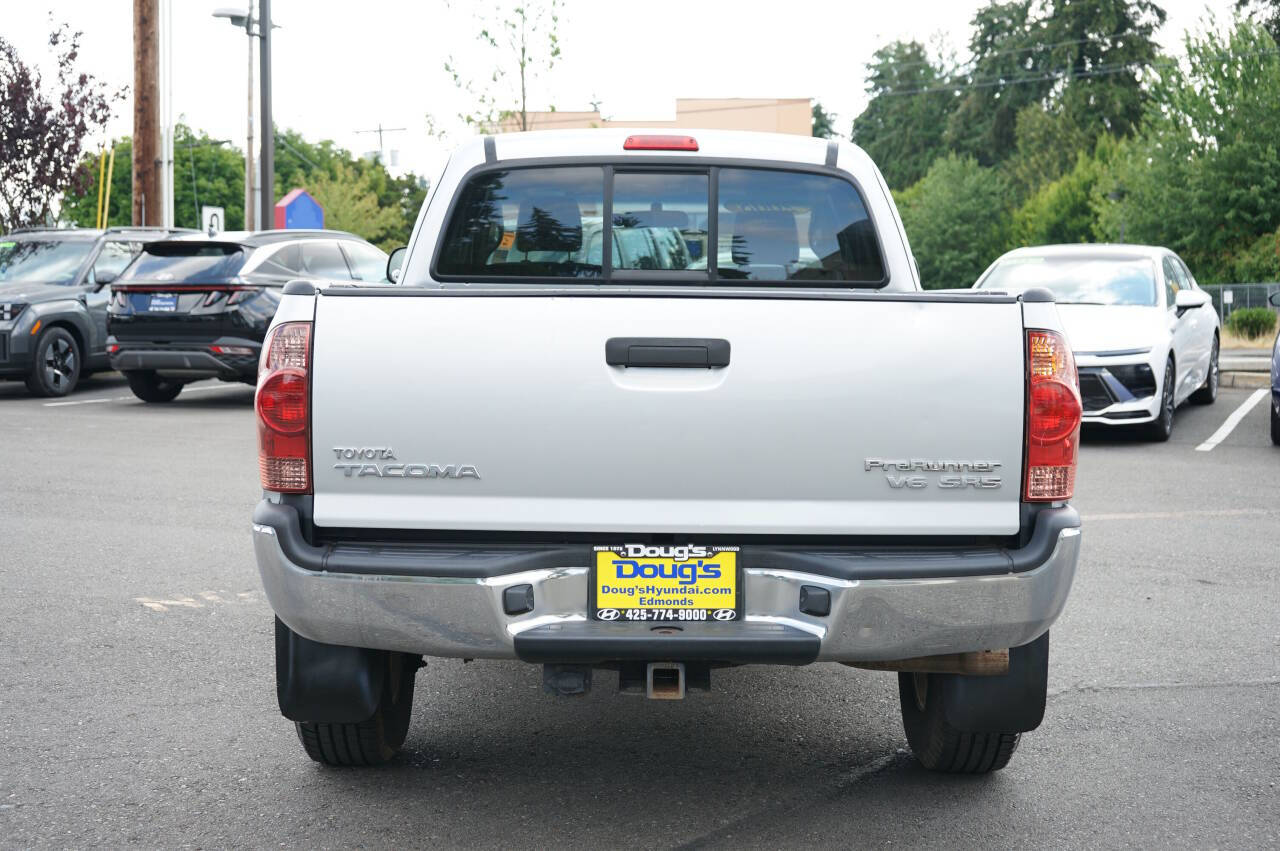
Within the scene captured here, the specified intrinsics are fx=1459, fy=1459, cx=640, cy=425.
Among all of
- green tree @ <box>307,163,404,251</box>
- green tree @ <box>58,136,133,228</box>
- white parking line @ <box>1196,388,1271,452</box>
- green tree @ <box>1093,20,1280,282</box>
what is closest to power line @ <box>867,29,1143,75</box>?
green tree @ <box>1093,20,1280,282</box>

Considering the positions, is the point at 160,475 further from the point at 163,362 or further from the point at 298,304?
the point at 298,304

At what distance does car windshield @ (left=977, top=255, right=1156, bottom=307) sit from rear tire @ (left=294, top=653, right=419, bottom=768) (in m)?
10.1

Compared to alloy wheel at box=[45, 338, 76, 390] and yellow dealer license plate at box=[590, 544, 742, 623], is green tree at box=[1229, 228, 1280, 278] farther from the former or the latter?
yellow dealer license plate at box=[590, 544, 742, 623]

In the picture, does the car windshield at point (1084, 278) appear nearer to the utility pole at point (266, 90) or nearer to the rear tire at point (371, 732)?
the rear tire at point (371, 732)

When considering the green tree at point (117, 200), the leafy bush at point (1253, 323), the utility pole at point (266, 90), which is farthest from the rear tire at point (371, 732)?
the green tree at point (117, 200)

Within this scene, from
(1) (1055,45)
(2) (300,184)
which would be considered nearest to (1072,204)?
(1) (1055,45)

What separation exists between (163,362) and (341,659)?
1194cm

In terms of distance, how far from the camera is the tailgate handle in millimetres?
3570

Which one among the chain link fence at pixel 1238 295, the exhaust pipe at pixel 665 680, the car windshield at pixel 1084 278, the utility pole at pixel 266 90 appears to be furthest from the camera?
the chain link fence at pixel 1238 295

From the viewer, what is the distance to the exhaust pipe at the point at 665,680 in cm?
373

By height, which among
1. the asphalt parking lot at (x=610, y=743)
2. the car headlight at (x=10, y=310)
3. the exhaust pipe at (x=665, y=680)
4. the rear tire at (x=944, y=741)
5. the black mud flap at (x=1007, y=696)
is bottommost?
the asphalt parking lot at (x=610, y=743)

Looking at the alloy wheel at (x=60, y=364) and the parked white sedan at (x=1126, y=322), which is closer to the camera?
the parked white sedan at (x=1126, y=322)

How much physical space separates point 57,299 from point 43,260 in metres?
1.33

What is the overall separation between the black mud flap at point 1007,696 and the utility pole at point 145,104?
20719 millimetres
